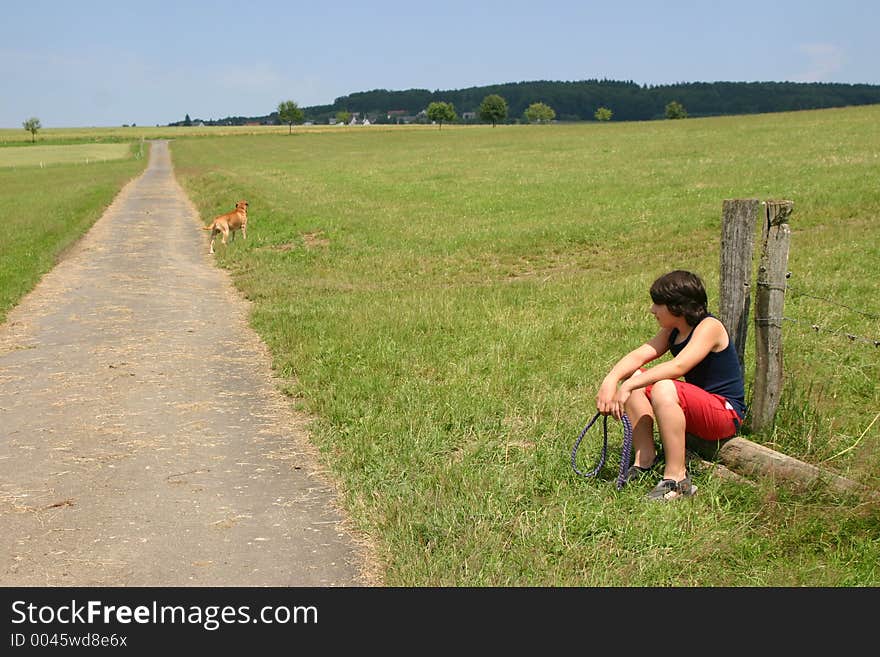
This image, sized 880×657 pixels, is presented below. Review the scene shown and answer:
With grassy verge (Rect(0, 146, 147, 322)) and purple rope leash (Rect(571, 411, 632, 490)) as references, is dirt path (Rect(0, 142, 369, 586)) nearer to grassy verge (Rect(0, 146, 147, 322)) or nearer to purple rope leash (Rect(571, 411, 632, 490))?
purple rope leash (Rect(571, 411, 632, 490))

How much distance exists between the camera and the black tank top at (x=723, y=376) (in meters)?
5.38

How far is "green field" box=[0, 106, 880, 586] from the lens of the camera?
4.39 meters

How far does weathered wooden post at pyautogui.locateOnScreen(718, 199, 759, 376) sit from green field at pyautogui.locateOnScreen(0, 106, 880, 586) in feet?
2.09

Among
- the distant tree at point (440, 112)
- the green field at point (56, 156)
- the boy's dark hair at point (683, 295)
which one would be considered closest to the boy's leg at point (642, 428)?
the boy's dark hair at point (683, 295)

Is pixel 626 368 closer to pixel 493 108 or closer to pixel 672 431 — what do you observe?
pixel 672 431

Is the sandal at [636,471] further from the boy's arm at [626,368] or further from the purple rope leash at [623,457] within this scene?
the boy's arm at [626,368]

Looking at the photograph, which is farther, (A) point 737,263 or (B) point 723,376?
(A) point 737,263

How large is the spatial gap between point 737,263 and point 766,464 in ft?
5.02

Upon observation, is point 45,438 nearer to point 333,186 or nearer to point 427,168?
point 333,186

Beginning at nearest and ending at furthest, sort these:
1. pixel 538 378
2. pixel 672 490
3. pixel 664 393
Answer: pixel 672 490, pixel 664 393, pixel 538 378

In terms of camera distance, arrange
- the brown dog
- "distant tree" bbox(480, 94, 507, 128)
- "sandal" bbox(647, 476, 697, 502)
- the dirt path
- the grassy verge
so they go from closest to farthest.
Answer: the dirt path
"sandal" bbox(647, 476, 697, 502)
the grassy verge
the brown dog
"distant tree" bbox(480, 94, 507, 128)

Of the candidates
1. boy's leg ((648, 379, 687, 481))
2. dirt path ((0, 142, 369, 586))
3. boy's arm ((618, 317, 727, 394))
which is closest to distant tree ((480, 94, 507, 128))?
dirt path ((0, 142, 369, 586))

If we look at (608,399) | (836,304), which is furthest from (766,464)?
(836,304)

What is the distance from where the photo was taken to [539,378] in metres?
7.54
